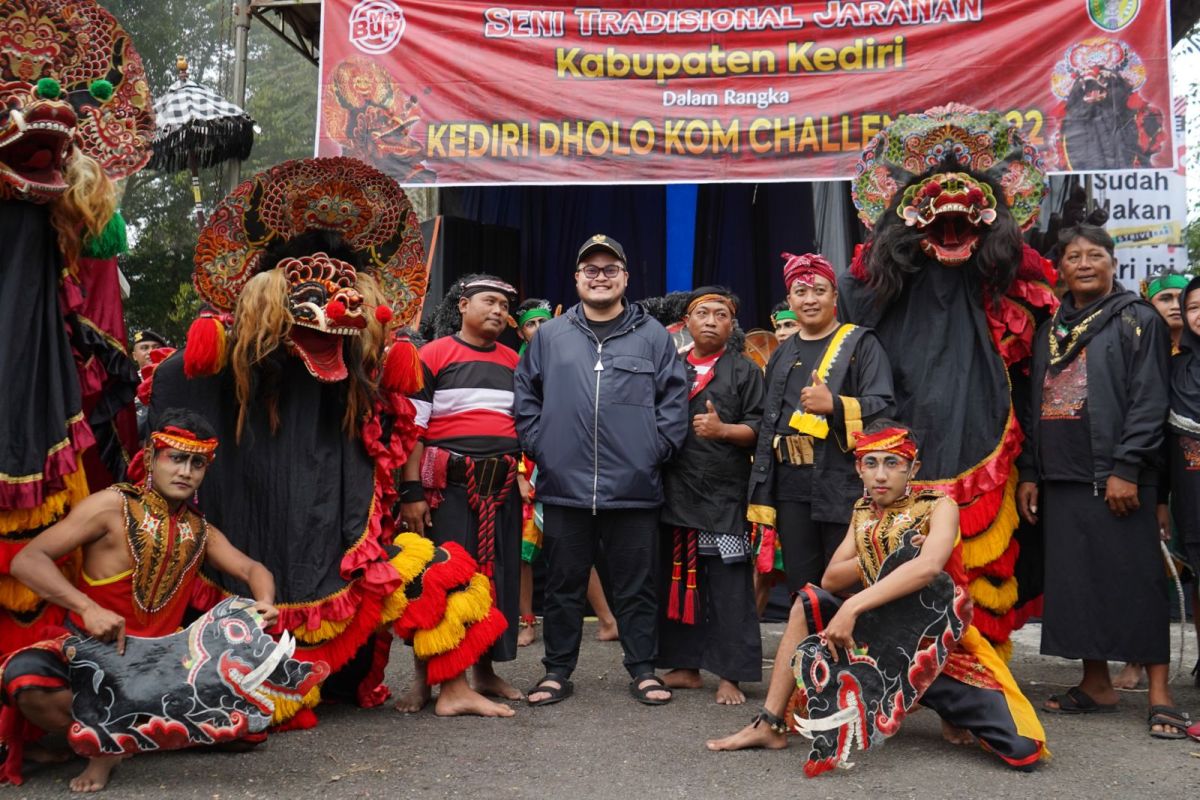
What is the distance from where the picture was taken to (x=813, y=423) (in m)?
4.61

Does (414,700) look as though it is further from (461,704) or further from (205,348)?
(205,348)

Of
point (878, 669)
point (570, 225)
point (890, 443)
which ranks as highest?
point (570, 225)

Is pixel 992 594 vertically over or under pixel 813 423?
under

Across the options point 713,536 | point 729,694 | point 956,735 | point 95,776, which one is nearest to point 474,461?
point 713,536

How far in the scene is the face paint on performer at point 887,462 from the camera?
13.1ft

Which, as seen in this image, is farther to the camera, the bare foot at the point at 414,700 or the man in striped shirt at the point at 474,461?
the man in striped shirt at the point at 474,461

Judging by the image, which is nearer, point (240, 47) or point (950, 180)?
point (950, 180)

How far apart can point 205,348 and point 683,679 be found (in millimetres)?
2568

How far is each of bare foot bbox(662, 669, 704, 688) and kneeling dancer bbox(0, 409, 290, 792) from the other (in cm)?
178

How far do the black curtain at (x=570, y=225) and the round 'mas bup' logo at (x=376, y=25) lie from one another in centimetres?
181

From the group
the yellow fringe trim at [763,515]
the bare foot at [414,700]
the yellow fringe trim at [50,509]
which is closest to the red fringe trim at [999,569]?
the yellow fringe trim at [763,515]

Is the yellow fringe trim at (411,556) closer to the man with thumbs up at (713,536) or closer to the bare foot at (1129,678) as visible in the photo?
the man with thumbs up at (713,536)

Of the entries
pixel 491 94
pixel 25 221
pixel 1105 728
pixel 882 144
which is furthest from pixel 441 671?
pixel 491 94

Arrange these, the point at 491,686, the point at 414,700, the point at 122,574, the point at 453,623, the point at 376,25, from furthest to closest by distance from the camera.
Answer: the point at 376,25, the point at 491,686, the point at 414,700, the point at 453,623, the point at 122,574
